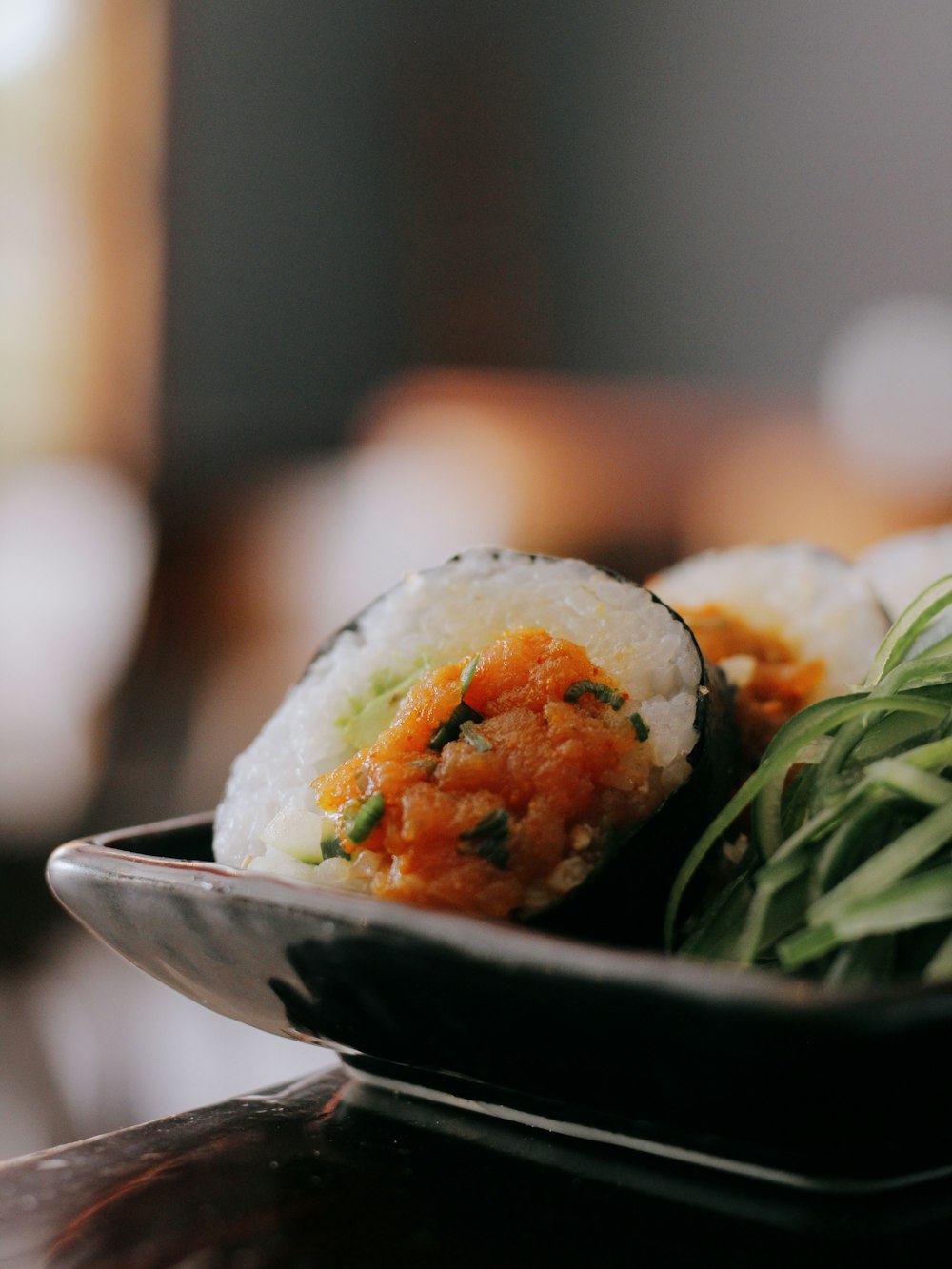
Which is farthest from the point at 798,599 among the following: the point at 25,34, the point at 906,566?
the point at 25,34

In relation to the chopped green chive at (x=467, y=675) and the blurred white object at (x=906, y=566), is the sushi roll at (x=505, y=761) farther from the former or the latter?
the blurred white object at (x=906, y=566)

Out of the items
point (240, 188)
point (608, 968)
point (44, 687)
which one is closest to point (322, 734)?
point (608, 968)

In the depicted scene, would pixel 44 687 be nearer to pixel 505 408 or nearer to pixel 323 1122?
pixel 505 408

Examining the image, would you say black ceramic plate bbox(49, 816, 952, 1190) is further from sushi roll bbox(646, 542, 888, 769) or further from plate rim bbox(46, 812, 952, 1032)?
sushi roll bbox(646, 542, 888, 769)

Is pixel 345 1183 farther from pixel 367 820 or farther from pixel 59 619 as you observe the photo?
pixel 59 619

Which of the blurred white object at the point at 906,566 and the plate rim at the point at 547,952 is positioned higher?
the blurred white object at the point at 906,566

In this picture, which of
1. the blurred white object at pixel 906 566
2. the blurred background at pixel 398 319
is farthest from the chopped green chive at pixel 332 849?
the blurred background at pixel 398 319
